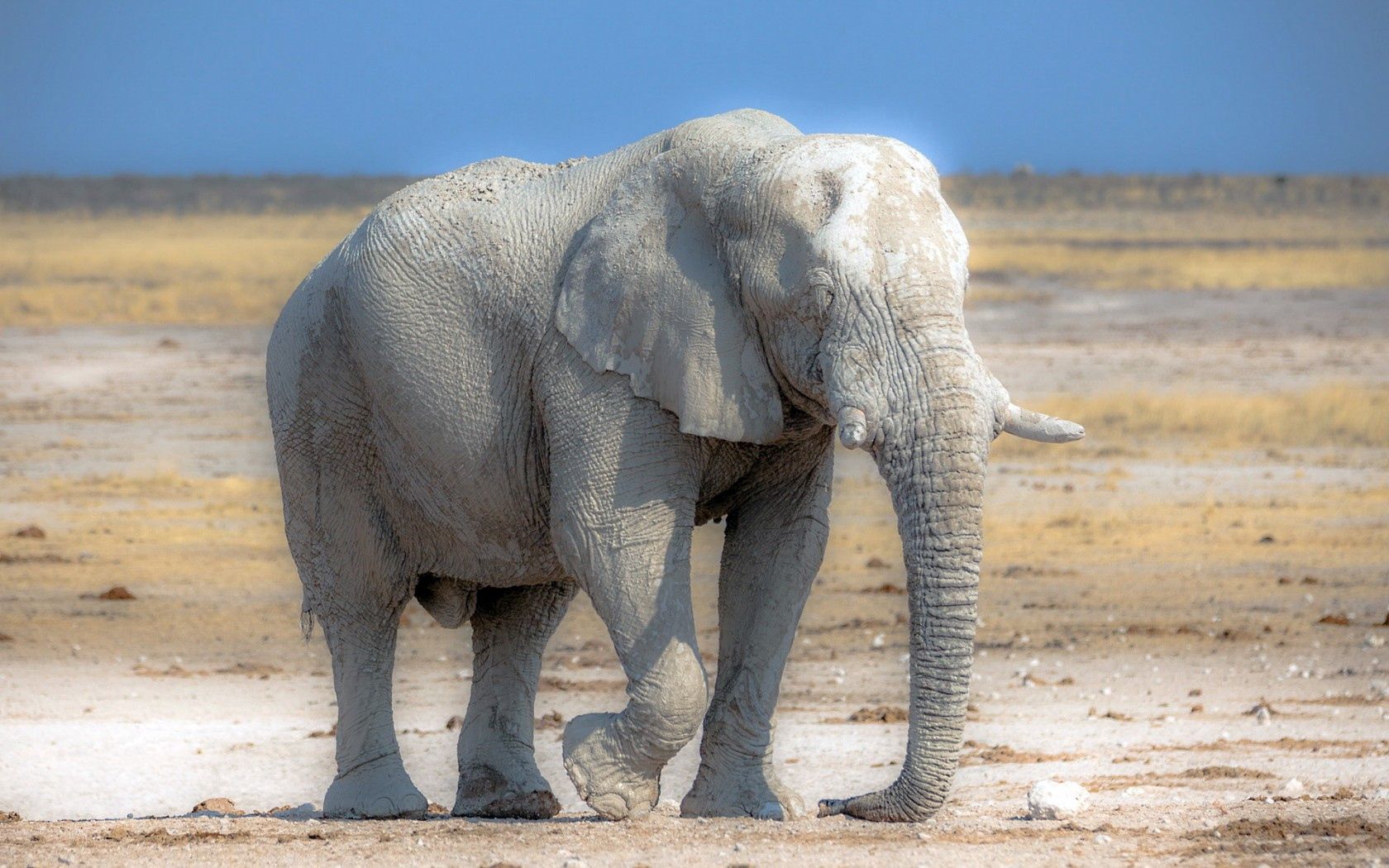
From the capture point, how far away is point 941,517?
243 inches

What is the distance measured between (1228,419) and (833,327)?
16259 mm

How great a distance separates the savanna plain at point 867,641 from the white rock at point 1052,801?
191 millimetres

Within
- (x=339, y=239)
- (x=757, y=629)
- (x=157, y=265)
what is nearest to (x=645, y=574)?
(x=757, y=629)

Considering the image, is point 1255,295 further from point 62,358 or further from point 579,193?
point 579,193

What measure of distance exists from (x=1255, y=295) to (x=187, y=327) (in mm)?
17858

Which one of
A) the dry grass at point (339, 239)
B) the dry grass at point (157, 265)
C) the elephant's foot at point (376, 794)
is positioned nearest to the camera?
the elephant's foot at point (376, 794)

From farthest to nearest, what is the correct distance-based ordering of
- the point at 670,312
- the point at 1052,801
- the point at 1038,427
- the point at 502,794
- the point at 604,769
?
the point at 502,794, the point at 1052,801, the point at 604,769, the point at 670,312, the point at 1038,427

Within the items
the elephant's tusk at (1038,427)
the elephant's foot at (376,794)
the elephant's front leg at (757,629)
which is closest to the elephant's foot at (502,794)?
the elephant's foot at (376,794)

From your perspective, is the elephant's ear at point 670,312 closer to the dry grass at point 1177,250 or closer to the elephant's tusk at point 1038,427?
the elephant's tusk at point 1038,427

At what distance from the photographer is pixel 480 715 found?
8.64m

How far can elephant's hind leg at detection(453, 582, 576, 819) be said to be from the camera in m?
8.55

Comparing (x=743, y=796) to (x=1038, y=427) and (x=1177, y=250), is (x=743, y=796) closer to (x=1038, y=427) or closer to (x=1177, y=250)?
(x=1038, y=427)

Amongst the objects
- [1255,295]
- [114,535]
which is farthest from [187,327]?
[1255,295]

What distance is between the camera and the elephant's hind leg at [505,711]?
8.55 m
